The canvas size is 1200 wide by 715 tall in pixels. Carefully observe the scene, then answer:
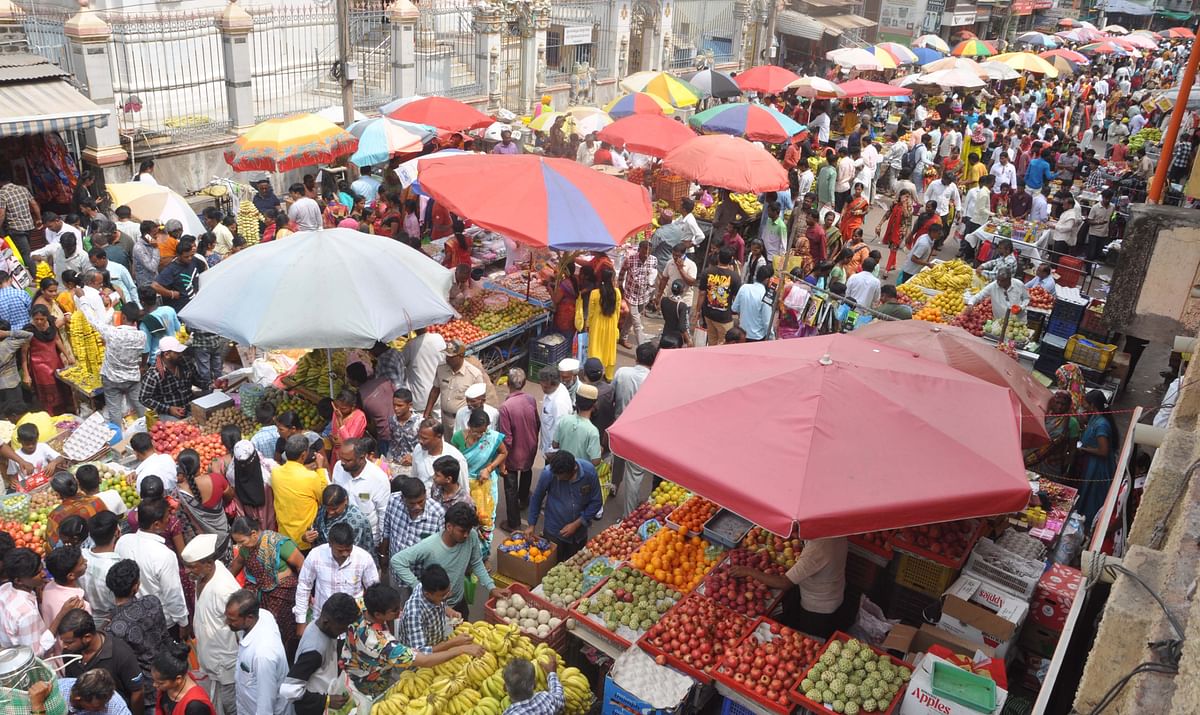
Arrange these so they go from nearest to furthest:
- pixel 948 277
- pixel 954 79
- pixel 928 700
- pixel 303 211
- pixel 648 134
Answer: pixel 928 700 → pixel 303 211 → pixel 948 277 → pixel 648 134 → pixel 954 79

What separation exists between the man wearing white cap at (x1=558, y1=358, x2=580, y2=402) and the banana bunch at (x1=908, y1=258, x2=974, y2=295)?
7.43 meters

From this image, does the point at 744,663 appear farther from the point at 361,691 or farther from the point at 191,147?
the point at 191,147

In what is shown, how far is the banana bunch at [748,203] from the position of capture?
14.5m

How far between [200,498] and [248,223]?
6631 millimetres

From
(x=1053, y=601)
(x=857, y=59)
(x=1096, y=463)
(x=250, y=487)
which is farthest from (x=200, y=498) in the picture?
(x=857, y=59)

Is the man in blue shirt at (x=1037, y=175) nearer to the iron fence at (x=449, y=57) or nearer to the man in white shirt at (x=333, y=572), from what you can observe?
the iron fence at (x=449, y=57)

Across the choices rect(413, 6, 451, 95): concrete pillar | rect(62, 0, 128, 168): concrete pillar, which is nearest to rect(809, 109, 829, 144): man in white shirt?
rect(413, 6, 451, 95): concrete pillar

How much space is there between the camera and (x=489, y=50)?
830 inches

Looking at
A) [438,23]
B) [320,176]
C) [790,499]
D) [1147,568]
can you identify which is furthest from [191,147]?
[1147,568]

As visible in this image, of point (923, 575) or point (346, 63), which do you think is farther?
point (346, 63)

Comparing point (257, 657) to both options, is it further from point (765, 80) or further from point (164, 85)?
point (765, 80)

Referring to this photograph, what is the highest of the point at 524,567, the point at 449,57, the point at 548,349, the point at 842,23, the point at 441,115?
the point at 842,23

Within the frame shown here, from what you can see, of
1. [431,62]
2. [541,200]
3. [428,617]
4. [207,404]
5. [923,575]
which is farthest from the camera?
[431,62]

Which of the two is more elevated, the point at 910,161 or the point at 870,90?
the point at 870,90
